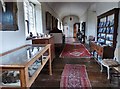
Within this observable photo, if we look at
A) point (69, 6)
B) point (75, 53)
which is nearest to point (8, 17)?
point (75, 53)

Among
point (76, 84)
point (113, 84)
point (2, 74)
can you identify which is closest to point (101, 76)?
point (113, 84)

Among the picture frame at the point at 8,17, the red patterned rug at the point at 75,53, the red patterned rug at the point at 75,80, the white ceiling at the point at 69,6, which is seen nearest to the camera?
the picture frame at the point at 8,17

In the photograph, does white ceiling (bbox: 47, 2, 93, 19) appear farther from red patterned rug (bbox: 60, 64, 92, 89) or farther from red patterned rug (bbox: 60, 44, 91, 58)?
red patterned rug (bbox: 60, 64, 92, 89)

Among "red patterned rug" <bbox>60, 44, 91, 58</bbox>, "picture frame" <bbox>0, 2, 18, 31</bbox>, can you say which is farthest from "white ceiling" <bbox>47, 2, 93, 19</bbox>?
"picture frame" <bbox>0, 2, 18, 31</bbox>

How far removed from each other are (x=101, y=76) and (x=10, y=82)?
2.81 metres

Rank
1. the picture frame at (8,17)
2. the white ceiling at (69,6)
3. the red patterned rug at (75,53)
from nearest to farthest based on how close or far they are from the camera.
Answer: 1. the picture frame at (8,17)
2. the red patterned rug at (75,53)
3. the white ceiling at (69,6)

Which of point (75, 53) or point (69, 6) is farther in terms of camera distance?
point (69, 6)

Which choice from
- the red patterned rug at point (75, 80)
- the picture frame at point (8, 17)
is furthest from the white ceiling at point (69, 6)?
the picture frame at point (8, 17)

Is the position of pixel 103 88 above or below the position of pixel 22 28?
below

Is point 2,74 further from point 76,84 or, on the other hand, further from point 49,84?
point 76,84

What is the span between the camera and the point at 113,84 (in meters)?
3.66

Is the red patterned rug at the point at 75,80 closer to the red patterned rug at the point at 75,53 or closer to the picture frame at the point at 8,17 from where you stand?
the picture frame at the point at 8,17

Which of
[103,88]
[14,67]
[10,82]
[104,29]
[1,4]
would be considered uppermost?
[1,4]

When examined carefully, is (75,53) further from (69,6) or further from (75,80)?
(69,6)
